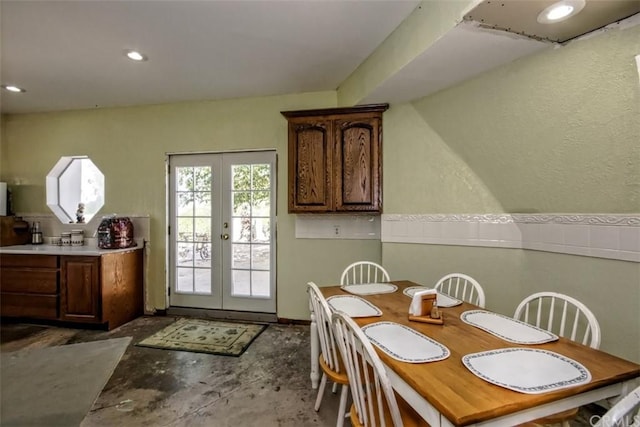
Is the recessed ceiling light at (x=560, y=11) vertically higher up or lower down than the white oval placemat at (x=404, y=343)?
higher up

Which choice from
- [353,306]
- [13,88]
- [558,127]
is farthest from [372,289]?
[13,88]

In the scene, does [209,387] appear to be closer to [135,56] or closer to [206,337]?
[206,337]

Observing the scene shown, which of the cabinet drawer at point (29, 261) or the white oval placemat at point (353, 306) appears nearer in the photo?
the white oval placemat at point (353, 306)

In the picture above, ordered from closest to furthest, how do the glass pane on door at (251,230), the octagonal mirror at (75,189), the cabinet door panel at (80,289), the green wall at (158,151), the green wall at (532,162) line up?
the green wall at (532,162)
the cabinet door panel at (80,289)
the green wall at (158,151)
the glass pane on door at (251,230)
the octagonal mirror at (75,189)

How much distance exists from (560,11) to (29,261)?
488 cm

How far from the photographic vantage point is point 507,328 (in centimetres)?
140

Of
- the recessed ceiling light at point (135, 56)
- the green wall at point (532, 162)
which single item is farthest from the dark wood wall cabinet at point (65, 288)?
the green wall at point (532, 162)

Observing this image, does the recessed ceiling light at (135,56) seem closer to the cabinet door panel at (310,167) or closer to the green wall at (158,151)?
the green wall at (158,151)

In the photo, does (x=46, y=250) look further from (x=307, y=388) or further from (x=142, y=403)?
(x=307, y=388)

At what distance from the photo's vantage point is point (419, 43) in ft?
6.31

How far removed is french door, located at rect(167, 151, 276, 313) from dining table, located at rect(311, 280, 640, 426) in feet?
7.84

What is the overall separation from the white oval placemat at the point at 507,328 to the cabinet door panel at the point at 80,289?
3446mm

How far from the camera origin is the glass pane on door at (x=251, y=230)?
3510 millimetres

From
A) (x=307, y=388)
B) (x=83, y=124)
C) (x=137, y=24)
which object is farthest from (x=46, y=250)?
(x=307, y=388)
